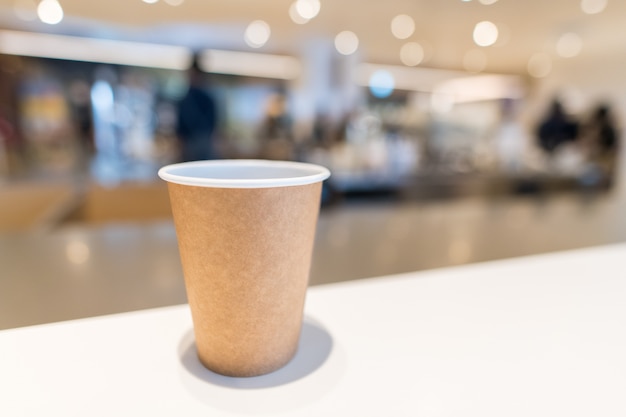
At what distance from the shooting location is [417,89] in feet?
18.4

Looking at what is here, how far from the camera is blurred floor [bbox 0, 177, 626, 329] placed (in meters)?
0.49

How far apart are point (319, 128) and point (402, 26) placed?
3.64 feet

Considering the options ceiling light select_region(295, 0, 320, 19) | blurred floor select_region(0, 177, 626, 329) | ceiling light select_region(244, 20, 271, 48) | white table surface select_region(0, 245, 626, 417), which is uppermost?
ceiling light select_region(244, 20, 271, 48)

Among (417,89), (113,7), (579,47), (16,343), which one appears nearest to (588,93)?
(579,47)

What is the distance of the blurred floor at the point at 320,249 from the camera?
1.62 ft

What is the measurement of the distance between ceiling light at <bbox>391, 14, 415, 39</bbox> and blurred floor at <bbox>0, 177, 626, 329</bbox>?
218cm

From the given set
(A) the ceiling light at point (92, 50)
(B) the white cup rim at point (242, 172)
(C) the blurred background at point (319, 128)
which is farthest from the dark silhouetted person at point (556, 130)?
(A) the ceiling light at point (92, 50)

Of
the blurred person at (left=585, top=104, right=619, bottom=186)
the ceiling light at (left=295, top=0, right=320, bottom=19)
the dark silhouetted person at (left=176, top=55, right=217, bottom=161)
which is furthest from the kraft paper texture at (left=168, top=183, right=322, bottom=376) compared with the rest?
the blurred person at (left=585, top=104, right=619, bottom=186)

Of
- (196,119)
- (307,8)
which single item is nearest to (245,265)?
(196,119)

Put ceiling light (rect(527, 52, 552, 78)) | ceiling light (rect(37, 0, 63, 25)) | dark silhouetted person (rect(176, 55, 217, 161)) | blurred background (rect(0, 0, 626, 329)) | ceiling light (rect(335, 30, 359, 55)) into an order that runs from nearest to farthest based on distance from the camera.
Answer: blurred background (rect(0, 0, 626, 329))
dark silhouetted person (rect(176, 55, 217, 161))
ceiling light (rect(37, 0, 63, 25))
ceiling light (rect(335, 30, 359, 55))
ceiling light (rect(527, 52, 552, 78))

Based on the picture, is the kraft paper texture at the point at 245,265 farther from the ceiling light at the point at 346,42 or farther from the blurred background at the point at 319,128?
the ceiling light at the point at 346,42

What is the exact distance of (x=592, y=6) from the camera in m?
2.83

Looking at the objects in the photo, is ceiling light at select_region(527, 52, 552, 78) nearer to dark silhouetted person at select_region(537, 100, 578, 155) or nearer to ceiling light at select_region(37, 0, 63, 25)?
dark silhouetted person at select_region(537, 100, 578, 155)

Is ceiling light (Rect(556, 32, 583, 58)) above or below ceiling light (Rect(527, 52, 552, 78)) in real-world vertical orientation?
above
